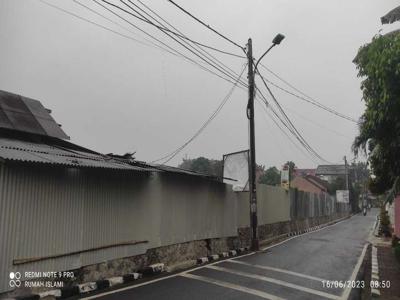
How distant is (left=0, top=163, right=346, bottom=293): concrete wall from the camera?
26.6 feet

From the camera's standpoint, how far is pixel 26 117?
1189 centimetres

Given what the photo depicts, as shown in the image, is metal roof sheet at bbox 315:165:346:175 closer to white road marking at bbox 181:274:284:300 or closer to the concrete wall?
the concrete wall

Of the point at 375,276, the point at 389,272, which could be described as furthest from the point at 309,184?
the point at 375,276

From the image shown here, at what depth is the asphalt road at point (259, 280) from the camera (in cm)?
908

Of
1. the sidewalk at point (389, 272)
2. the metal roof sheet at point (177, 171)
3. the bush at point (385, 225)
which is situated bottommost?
the sidewalk at point (389, 272)

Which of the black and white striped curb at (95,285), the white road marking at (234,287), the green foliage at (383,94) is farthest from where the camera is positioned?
the white road marking at (234,287)

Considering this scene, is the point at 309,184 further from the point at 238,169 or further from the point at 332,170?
the point at 238,169

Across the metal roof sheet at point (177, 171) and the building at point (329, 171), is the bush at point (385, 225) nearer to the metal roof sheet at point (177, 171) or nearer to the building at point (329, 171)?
the metal roof sheet at point (177, 171)

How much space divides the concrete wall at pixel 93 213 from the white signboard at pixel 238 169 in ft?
8.69

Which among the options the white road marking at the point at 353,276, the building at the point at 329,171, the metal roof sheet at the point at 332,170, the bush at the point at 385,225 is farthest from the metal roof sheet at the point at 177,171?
the metal roof sheet at the point at 332,170

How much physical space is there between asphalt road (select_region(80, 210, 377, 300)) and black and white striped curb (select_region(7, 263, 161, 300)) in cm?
49

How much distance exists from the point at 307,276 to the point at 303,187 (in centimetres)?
6679

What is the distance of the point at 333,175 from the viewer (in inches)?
4321

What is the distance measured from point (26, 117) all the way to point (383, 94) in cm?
898
